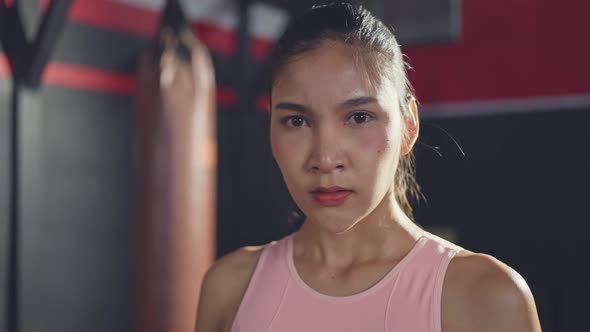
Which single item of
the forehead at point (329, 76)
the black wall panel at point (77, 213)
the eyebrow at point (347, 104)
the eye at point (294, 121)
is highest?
the forehead at point (329, 76)

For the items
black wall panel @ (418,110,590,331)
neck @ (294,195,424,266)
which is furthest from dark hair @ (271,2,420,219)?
black wall panel @ (418,110,590,331)

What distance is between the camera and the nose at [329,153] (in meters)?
0.77

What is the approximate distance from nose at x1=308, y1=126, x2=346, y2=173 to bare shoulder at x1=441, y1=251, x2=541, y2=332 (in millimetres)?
192

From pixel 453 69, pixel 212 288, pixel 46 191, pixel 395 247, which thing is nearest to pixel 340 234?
pixel 395 247

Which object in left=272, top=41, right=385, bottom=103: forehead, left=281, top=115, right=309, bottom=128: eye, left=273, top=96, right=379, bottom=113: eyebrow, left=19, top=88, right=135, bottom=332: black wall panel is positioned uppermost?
left=272, top=41, right=385, bottom=103: forehead

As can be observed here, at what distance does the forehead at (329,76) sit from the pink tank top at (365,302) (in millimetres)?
222

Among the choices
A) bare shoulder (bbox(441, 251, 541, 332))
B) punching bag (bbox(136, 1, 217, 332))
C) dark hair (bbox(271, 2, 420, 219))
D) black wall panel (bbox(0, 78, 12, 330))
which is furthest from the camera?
black wall panel (bbox(0, 78, 12, 330))

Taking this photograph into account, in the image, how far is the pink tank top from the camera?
0.76 meters

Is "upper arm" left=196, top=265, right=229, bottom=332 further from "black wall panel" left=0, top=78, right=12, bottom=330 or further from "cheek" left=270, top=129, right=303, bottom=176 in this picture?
"black wall panel" left=0, top=78, right=12, bottom=330

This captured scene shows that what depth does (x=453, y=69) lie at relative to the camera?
124 inches

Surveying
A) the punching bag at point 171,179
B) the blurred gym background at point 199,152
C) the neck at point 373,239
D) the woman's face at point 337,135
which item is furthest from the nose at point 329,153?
the punching bag at point 171,179

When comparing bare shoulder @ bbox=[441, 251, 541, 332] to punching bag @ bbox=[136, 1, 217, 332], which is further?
punching bag @ bbox=[136, 1, 217, 332]

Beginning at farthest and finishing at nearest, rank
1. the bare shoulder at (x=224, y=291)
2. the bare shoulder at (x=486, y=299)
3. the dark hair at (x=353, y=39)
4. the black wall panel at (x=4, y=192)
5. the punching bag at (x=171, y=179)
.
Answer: the black wall panel at (x=4, y=192), the punching bag at (x=171, y=179), the bare shoulder at (x=224, y=291), the dark hair at (x=353, y=39), the bare shoulder at (x=486, y=299)

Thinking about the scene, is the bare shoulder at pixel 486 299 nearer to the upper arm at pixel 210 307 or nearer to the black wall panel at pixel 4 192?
the upper arm at pixel 210 307
